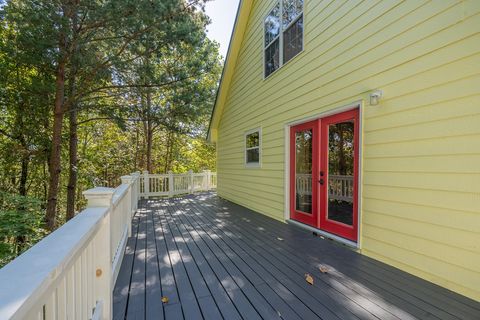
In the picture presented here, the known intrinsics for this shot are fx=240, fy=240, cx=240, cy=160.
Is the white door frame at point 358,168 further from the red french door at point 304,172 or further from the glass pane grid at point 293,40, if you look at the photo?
the glass pane grid at point 293,40

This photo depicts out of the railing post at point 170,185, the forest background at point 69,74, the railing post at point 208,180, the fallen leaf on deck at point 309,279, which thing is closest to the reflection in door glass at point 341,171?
the fallen leaf on deck at point 309,279

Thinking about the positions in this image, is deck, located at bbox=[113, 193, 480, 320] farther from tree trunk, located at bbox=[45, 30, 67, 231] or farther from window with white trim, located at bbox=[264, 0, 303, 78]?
tree trunk, located at bbox=[45, 30, 67, 231]

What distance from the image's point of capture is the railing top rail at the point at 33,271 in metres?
0.57

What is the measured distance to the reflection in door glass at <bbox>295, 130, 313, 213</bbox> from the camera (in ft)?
14.4

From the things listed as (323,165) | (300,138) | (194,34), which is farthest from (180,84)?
(323,165)

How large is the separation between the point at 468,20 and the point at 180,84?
6372 mm

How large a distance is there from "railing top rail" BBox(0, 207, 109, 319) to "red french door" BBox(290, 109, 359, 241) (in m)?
3.34

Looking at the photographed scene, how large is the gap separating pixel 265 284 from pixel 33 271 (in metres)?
2.15

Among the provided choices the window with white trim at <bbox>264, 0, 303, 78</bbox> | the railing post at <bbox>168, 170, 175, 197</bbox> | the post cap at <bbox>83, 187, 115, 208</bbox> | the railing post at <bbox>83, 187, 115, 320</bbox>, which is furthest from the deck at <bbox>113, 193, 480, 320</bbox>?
the railing post at <bbox>168, 170, 175, 197</bbox>

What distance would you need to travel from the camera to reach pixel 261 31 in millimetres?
6070

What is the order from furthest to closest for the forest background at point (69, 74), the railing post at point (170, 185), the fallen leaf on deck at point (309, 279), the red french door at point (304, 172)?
the railing post at point (170, 185), the forest background at point (69, 74), the red french door at point (304, 172), the fallen leaf on deck at point (309, 279)

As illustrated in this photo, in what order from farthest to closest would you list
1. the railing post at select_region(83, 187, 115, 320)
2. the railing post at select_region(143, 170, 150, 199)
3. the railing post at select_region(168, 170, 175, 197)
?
the railing post at select_region(168, 170, 175, 197)
the railing post at select_region(143, 170, 150, 199)
the railing post at select_region(83, 187, 115, 320)

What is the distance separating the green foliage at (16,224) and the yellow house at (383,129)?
5.92 m

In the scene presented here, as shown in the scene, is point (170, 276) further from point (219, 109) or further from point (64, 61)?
point (219, 109)
